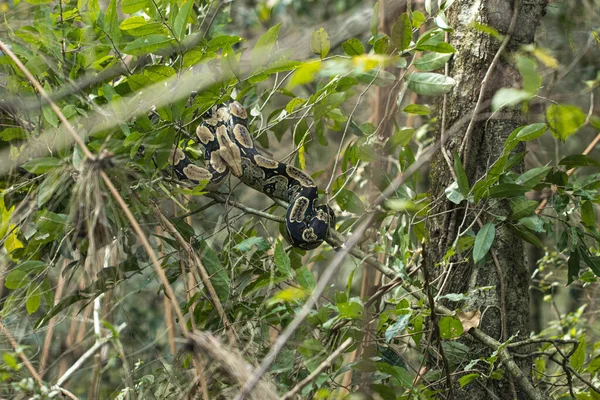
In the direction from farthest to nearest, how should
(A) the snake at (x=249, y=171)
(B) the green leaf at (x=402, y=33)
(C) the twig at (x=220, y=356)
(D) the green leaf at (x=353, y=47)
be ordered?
(A) the snake at (x=249, y=171)
(D) the green leaf at (x=353, y=47)
(B) the green leaf at (x=402, y=33)
(C) the twig at (x=220, y=356)

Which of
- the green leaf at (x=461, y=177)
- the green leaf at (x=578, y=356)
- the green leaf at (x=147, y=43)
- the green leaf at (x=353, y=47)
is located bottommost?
the green leaf at (x=578, y=356)

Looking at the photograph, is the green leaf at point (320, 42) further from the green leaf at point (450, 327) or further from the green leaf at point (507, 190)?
the green leaf at point (450, 327)

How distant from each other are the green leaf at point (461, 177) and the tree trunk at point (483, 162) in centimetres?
11

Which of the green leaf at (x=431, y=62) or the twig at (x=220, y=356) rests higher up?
the green leaf at (x=431, y=62)

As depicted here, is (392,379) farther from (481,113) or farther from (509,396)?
(481,113)

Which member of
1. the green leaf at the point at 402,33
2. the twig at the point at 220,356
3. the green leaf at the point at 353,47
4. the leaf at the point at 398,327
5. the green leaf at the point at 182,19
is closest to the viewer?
the twig at the point at 220,356

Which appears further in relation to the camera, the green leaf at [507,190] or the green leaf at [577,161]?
the green leaf at [577,161]

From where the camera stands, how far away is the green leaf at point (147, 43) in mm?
2438

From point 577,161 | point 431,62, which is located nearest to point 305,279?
point 431,62

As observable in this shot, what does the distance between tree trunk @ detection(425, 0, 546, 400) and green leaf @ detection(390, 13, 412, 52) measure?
0.38m

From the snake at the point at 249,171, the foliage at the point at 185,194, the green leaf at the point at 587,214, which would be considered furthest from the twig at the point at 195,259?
the green leaf at the point at 587,214

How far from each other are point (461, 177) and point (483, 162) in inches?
11.6

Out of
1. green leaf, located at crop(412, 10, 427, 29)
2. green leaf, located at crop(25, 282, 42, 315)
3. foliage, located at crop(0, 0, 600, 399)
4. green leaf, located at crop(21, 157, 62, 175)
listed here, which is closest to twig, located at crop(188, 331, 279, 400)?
foliage, located at crop(0, 0, 600, 399)

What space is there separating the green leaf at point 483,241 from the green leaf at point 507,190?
13 centimetres
